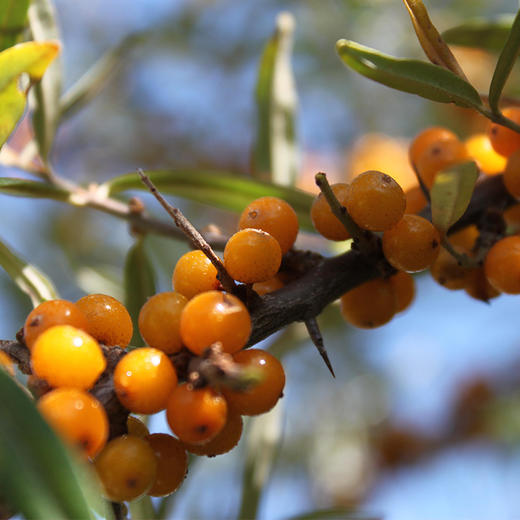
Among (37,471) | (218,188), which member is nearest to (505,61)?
(218,188)

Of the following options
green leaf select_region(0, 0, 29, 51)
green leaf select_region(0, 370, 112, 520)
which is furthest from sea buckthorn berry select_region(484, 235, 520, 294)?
green leaf select_region(0, 0, 29, 51)

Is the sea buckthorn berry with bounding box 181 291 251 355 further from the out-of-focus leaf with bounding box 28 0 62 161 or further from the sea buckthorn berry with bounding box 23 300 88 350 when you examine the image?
the out-of-focus leaf with bounding box 28 0 62 161

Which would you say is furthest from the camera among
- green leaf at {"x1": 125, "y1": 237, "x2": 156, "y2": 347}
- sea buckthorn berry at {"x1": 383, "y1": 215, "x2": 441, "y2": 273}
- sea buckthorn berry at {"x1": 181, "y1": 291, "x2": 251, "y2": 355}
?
green leaf at {"x1": 125, "y1": 237, "x2": 156, "y2": 347}

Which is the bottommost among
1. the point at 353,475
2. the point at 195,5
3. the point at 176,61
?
the point at 353,475

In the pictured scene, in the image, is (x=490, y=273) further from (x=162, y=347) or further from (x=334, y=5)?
(x=334, y=5)

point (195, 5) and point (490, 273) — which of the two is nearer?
point (490, 273)

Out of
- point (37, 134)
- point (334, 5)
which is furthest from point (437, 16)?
point (37, 134)
